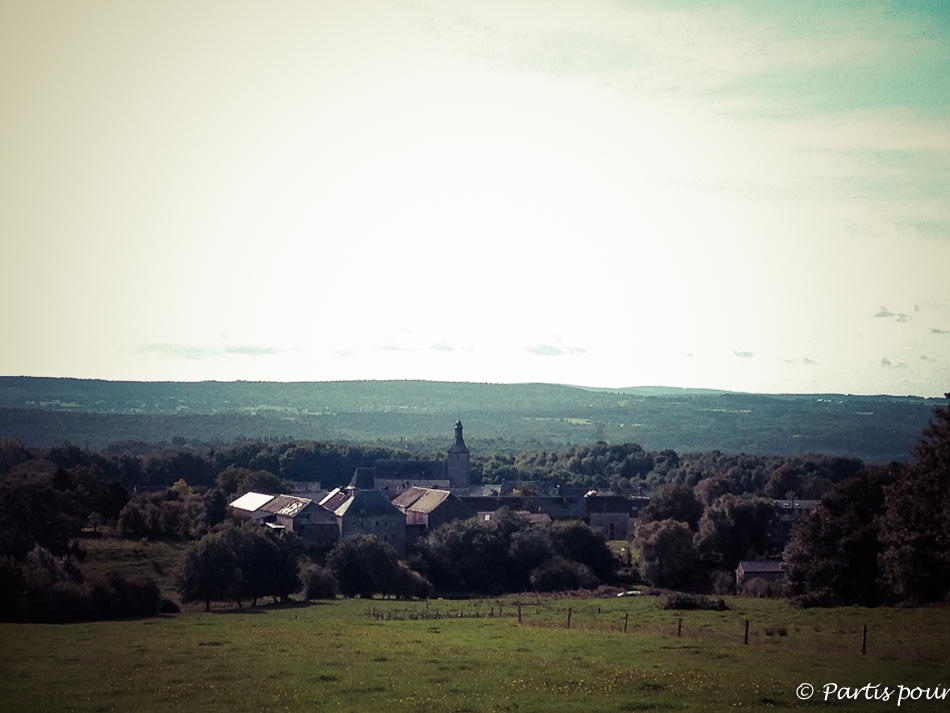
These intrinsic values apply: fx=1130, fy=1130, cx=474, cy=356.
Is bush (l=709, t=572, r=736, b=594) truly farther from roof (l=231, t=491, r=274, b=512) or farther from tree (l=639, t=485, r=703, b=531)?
roof (l=231, t=491, r=274, b=512)

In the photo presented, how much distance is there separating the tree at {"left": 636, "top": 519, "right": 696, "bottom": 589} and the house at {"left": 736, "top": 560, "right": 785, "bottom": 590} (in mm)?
5199

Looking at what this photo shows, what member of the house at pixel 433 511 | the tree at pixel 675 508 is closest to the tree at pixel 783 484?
the tree at pixel 675 508

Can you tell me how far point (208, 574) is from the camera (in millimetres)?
57625

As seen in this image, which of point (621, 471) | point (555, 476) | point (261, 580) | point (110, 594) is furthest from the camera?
point (621, 471)

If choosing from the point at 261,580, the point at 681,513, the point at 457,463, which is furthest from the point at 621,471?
the point at 261,580

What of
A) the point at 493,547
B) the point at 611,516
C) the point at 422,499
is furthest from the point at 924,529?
the point at 611,516

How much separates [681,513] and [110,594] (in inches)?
1876

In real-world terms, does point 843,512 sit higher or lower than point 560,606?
higher

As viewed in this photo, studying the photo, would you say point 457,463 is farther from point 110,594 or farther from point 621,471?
point 110,594

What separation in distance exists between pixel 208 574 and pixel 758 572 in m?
31.6

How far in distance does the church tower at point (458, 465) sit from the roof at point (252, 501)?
97.3 feet

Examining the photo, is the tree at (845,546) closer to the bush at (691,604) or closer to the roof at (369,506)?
the bush at (691,604)

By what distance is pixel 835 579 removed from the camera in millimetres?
50750

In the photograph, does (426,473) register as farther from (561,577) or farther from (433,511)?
(561,577)
